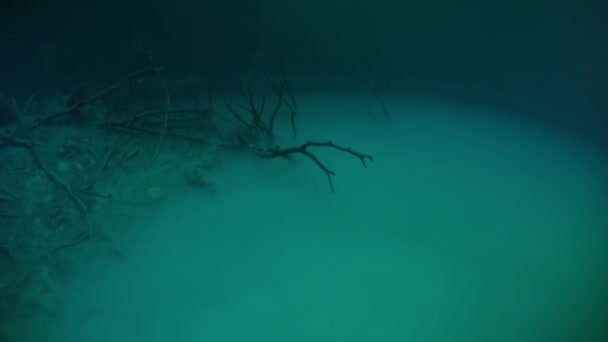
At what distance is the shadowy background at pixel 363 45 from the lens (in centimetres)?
162

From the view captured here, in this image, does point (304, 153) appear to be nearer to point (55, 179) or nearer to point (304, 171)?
point (304, 171)

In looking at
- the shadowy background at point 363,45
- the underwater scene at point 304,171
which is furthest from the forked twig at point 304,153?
the shadowy background at point 363,45

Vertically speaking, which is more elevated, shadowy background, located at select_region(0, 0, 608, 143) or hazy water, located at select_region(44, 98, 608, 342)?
A: shadowy background, located at select_region(0, 0, 608, 143)

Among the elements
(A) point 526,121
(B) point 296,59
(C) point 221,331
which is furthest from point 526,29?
(C) point 221,331

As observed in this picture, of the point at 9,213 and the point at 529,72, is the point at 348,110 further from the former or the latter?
the point at 9,213

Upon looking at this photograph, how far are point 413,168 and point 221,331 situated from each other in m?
0.84

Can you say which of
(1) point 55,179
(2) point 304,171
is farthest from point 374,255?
(1) point 55,179

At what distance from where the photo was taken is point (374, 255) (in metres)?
1.22

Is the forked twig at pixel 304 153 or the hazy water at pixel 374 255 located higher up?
the forked twig at pixel 304 153

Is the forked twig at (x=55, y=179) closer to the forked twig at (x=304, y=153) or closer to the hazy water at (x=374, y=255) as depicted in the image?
the hazy water at (x=374, y=255)

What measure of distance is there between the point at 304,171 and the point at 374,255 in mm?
374

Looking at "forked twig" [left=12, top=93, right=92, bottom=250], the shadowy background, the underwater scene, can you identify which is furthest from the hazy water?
the shadowy background

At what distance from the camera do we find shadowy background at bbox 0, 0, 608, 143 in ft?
5.33

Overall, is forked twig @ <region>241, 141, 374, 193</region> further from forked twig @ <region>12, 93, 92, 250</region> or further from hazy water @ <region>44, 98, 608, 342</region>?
forked twig @ <region>12, 93, 92, 250</region>
